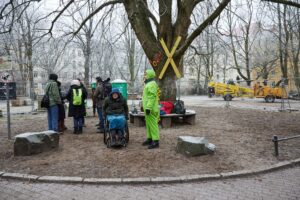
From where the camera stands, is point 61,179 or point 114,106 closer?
point 61,179

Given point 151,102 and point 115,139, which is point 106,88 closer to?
point 115,139

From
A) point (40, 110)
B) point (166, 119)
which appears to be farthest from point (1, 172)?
point (40, 110)

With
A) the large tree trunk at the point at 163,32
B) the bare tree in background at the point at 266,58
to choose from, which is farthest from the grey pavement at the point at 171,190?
the bare tree in background at the point at 266,58

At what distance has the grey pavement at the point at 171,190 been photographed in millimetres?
4496

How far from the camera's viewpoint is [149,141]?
7594mm

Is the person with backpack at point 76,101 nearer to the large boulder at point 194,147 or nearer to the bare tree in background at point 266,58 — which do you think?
the large boulder at point 194,147

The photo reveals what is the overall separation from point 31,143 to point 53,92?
266 centimetres

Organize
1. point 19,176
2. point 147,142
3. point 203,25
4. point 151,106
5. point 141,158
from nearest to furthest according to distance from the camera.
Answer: point 19,176, point 141,158, point 151,106, point 147,142, point 203,25

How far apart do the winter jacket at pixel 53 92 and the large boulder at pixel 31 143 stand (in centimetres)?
216

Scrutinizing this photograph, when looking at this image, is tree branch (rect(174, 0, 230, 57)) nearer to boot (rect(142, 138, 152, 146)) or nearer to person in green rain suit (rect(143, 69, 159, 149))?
person in green rain suit (rect(143, 69, 159, 149))

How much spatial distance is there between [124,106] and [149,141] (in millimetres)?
1069

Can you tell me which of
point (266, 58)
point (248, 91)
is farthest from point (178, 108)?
point (266, 58)

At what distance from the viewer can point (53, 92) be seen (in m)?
9.14

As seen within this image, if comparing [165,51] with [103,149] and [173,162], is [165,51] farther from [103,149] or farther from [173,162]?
[173,162]
